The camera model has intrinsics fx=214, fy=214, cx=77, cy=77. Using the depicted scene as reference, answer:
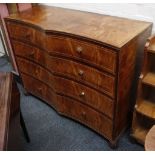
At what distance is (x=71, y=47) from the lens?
4.92 feet

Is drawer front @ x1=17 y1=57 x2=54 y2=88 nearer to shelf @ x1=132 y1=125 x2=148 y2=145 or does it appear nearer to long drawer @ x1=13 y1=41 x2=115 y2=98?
long drawer @ x1=13 y1=41 x2=115 y2=98

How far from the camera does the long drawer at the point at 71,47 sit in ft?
4.37

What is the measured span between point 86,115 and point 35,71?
2.16ft

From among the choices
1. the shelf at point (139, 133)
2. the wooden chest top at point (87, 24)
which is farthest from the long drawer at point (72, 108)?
the wooden chest top at point (87, 24)

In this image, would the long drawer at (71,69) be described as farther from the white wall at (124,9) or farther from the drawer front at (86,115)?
the white wall at (124,9)

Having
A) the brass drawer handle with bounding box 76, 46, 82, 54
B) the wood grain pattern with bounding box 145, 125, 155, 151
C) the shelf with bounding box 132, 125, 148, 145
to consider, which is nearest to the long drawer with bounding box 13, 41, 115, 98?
the brass drawer handle with bounding box 76, 46, 82, 54

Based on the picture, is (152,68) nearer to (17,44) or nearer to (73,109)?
(73,109)

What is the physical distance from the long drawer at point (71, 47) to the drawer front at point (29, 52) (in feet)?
0.24

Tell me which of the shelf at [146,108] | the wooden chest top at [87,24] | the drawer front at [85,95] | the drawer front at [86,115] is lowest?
the drawer front at [86,115]

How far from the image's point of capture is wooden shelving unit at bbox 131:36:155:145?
1392mm

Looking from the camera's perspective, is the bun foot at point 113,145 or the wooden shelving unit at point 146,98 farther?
the bun foot at point 113,145

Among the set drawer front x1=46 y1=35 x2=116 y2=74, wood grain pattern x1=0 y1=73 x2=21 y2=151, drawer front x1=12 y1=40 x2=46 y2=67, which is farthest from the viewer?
drawer front x1=12 y1=40 x2=46 y2=67

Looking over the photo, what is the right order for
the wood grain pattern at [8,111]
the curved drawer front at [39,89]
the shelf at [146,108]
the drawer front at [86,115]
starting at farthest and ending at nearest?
the curved drawer front at [39,89]
the drawer front at [86,115]
the shelf at [146,108]
the wood grain pattern at [8,111]

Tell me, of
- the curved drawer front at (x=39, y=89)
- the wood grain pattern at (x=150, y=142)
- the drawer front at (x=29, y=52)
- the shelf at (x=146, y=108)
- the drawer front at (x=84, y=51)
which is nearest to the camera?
the wood grain pattern at (x=150, y=142)
